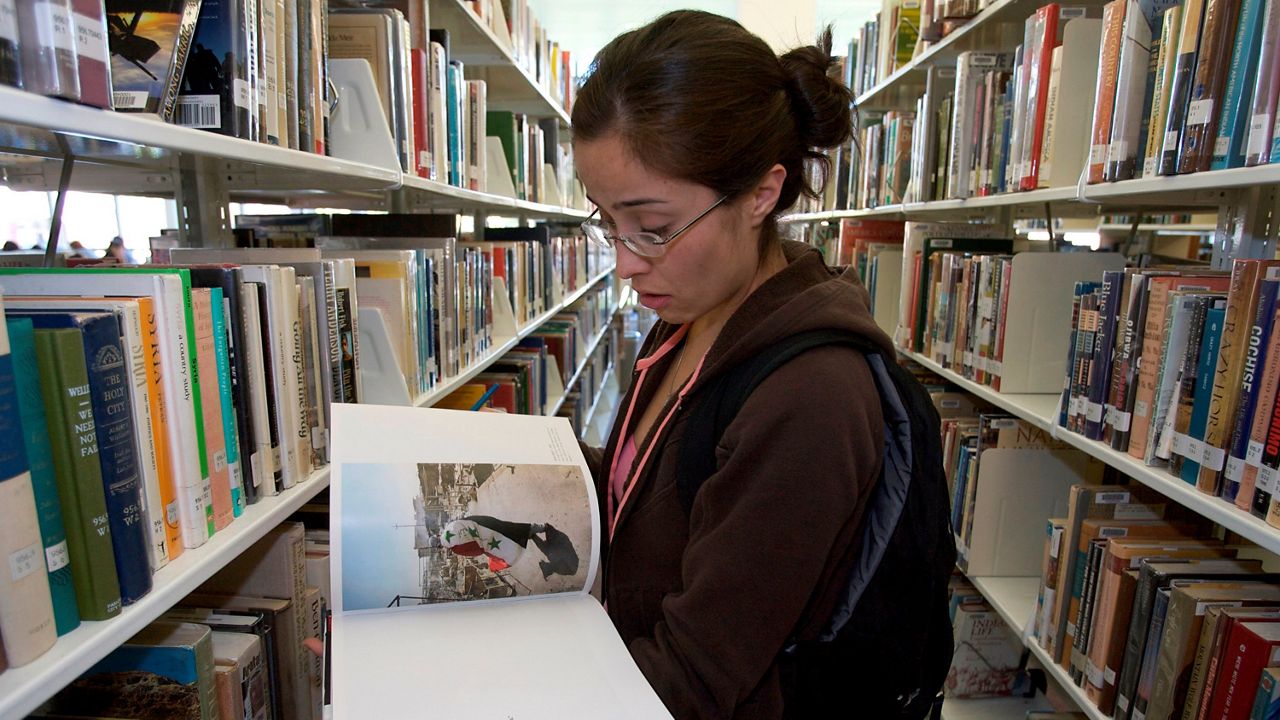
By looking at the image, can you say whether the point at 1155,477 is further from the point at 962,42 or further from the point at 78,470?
the point at 962,42

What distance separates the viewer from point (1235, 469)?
902 millimetres

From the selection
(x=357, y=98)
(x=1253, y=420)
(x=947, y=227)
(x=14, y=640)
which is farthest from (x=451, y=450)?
(x=947, y=227)

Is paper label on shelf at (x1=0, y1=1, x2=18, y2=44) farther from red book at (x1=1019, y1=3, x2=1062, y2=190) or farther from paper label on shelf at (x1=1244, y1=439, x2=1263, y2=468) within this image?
red book at (x1=1019, y1=3, x2=1062, y2=190)

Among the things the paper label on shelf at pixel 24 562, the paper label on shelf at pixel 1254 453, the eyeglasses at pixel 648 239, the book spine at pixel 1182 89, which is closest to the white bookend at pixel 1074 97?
the book spine at pixel 1182 89

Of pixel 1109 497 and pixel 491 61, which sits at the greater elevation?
pixel 491 61

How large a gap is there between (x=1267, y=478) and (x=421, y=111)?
1551mm

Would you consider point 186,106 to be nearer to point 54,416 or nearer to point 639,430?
point 54,416

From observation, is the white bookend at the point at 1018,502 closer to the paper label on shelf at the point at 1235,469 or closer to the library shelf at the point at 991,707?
the library shelf at the point at 991,707

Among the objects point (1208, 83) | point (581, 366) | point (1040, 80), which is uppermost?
point (1040, 80)

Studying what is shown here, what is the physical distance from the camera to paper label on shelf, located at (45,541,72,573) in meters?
0.55

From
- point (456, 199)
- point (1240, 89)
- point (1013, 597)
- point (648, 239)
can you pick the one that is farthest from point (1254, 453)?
point (456, 199)

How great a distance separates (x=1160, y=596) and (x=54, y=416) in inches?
53.8

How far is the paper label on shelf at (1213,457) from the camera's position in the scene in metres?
0.93

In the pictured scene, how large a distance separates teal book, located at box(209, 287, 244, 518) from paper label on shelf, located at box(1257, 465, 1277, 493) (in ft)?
3.84
